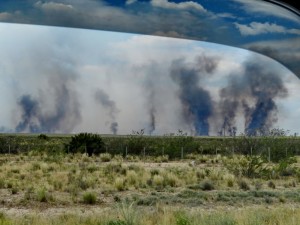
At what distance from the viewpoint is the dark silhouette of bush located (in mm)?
30016

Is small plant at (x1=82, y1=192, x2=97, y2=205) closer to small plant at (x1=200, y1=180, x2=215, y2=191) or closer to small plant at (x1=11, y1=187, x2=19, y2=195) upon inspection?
small plant at (x1=11, y1=187, x2=19, y2=195)

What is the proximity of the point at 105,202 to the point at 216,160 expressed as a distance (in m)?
13.2

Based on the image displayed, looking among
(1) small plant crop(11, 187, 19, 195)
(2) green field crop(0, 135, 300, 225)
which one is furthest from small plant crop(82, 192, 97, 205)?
(1) small plant crop(11, 187, 19, 195)

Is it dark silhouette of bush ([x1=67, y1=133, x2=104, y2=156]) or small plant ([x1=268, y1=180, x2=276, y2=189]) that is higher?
small plant ([x1=268, y1=180, x2=276, y2=189])

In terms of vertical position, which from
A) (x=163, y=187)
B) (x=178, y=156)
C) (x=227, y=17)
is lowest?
(x=178, y=156)

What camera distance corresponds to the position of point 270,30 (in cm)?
243

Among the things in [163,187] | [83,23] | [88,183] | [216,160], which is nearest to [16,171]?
[88,183]

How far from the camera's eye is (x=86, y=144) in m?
30.5

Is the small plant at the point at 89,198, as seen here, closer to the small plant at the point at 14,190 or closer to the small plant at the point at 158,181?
the small plant at the point at 14,190

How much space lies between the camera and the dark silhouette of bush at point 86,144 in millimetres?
30016

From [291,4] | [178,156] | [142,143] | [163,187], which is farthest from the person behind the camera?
[142,143]

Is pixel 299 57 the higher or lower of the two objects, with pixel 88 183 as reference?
higher

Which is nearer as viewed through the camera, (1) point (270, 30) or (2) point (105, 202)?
(1) point (270, 30)

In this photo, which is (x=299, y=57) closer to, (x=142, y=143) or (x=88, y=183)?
(x=88, y=183)
